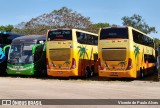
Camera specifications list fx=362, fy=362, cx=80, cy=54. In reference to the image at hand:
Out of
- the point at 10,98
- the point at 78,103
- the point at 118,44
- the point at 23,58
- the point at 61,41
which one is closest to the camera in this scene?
the point at 78,103

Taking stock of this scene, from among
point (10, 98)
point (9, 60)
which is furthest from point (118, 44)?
point (10, 98)

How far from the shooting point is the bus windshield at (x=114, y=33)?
20328 mm

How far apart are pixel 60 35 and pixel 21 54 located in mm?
3416

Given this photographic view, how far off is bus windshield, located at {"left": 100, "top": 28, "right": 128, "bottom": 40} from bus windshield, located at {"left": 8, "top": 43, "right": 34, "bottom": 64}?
17.8ft

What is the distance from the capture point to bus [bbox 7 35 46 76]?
23547 mm

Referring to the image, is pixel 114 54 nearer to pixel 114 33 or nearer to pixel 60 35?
pixel 114 33

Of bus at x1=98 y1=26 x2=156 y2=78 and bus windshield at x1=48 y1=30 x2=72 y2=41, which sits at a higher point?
bus windshield at x1=48 y1=30 x2=72 y2=41

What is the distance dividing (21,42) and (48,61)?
2.80 metres

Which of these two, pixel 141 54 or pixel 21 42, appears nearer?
pixel 141 54

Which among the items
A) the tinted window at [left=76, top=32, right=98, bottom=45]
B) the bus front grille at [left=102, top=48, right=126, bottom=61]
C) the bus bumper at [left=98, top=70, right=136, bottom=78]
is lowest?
the bus bumper at [left=98, top=70, right=136, bottom=78]

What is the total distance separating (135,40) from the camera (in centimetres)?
2123

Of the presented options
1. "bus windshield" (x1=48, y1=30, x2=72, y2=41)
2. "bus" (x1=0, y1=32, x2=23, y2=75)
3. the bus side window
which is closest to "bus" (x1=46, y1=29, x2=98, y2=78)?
"bus windshield" (x1=48, y1=30, x2=72, y2=41)

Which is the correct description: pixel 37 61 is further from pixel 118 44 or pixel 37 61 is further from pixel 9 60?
pixel 118 44

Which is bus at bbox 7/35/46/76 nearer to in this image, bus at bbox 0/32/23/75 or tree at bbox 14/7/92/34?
bus at bbox 0/32/23/75
